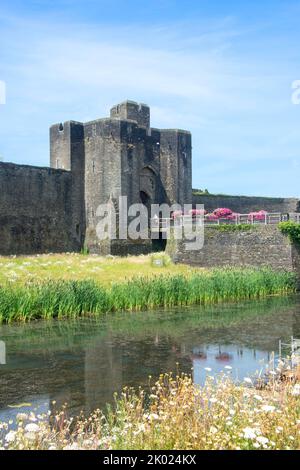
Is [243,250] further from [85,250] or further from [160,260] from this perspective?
[85,250]

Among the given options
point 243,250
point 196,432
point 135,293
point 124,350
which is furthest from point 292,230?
point 196,432

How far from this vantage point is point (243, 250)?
1138 inches

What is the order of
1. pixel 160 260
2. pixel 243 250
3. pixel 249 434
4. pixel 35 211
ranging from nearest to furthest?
A: 1. pixel 249 434
2. pixel 160 260
3. pixel 243 250
4. pixel 35 211

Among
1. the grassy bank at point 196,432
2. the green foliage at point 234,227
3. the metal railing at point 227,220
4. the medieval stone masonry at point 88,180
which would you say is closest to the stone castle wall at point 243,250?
the green foliage at point 234,227

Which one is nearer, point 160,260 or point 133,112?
point 160,260

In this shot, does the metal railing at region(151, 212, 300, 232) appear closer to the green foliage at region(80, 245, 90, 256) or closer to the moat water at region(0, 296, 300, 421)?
the green foliage at region(80, 245, 90, 256)

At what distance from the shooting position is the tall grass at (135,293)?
1781 cm

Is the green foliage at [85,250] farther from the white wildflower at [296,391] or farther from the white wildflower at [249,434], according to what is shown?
the white wildflower at [249,434]

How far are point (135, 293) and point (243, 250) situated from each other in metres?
9.92

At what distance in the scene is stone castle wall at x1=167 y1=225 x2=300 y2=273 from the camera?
27656mm

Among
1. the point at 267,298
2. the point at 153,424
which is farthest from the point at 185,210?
the point at 153,424

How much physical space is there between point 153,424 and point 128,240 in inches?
1056

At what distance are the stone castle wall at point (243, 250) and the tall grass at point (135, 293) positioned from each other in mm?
1294
